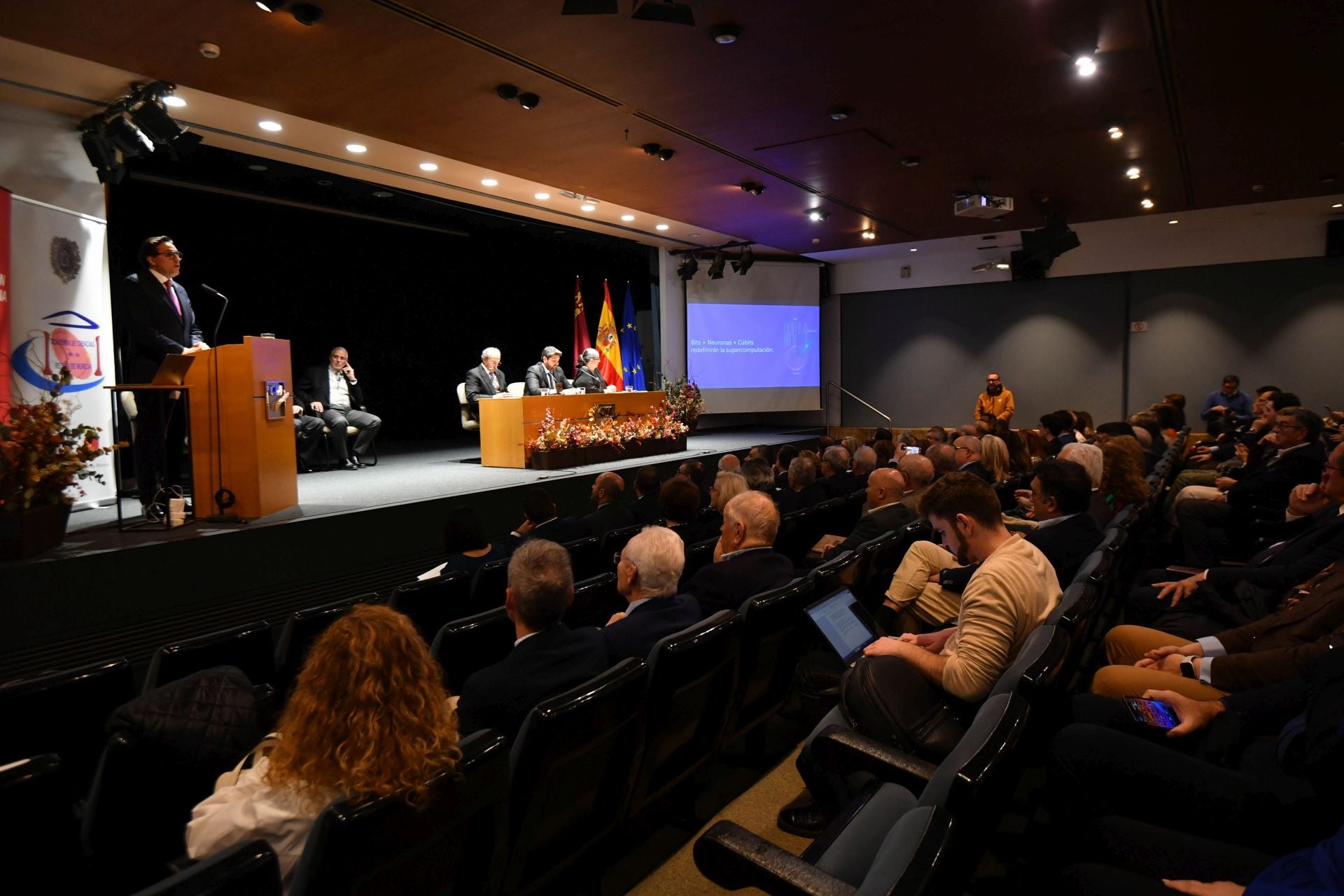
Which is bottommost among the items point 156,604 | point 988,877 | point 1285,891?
point 988,877

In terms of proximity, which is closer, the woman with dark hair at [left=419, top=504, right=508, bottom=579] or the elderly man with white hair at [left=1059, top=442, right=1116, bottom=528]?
the woman with dark hair at [left=419, top=504, right=508, bottom=579]

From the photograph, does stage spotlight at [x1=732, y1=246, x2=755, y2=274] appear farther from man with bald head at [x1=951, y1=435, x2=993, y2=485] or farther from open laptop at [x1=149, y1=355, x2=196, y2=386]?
open laptop at [x1=149, y1=355, x2=196, y2=386]

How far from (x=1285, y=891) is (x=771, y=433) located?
12.1m

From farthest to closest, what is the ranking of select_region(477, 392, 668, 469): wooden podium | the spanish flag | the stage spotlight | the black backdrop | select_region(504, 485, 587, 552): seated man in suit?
the spanish flag < the stage spotlight < the black backdrop < select_region(477, 392, 668, 469): wooden podium < select_region(504, 485, 587, 552): seated man in suit

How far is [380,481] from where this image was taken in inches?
270

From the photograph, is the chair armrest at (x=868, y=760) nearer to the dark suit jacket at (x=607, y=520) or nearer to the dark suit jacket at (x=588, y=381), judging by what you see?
the dark suit jacket at (x=607, y=520)

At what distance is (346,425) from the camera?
8.13 meters

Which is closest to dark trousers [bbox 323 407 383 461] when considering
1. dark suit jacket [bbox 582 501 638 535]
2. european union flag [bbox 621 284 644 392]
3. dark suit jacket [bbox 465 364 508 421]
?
dark suit jacket [bbox 465 364 508 421]

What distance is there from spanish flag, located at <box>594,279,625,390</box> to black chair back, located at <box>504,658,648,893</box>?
975cm

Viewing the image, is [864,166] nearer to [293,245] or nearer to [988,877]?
[988,877]

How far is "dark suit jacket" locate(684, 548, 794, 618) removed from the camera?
9.23 ft

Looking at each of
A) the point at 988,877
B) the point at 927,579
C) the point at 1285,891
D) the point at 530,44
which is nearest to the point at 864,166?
the point at 530,44

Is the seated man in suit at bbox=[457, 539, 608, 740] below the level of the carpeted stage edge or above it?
above

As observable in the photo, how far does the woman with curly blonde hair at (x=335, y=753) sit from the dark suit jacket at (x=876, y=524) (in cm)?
253
